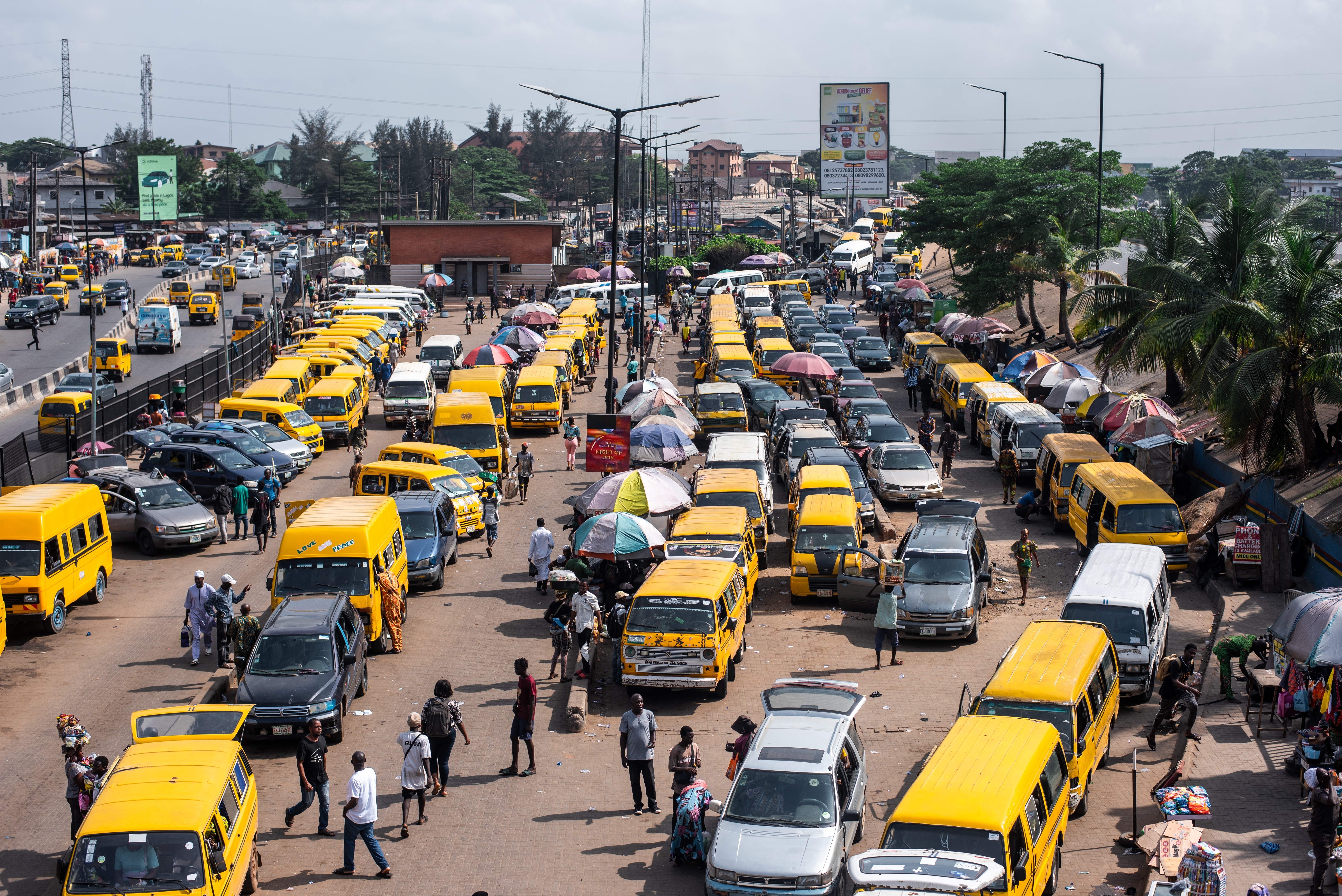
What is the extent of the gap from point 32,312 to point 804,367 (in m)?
45.1

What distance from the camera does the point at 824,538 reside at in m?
24.5

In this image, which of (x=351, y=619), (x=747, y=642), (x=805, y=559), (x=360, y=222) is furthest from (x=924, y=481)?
(x=360, y=222)

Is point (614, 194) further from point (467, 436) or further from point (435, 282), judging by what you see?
point (435, 282)

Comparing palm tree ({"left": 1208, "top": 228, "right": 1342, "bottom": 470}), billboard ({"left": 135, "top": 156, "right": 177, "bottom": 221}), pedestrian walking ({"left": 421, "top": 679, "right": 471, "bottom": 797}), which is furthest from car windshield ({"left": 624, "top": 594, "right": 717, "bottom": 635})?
billboard ({"left": 135, "top": 156, "right": 177, "bottom": 221})

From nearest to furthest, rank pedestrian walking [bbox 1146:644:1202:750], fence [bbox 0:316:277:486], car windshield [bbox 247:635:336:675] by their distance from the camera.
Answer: car windshield [bbox 247:635:336:675] < pedestrian walking [bbox 1146:644:1202:750] < fence [bbox 0:316:277:486]

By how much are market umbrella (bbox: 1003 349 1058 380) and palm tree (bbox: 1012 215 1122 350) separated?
6.21m

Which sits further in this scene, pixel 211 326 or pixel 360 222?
pixel 360 222

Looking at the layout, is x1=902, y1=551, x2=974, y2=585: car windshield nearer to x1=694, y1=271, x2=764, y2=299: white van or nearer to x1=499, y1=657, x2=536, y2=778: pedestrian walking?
x1=499, y1=657, x2=536, y2=778: pedestrian walking

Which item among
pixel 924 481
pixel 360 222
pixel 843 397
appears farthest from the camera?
pixel 360 222

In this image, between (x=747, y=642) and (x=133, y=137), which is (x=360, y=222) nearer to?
(x=133, y=137)

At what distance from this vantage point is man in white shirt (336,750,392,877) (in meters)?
13.7

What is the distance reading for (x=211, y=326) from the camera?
71.9 m

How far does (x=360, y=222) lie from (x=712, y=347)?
365ft

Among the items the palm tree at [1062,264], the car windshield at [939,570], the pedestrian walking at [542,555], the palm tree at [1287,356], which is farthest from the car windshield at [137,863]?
the palm tree at [1062,264]
